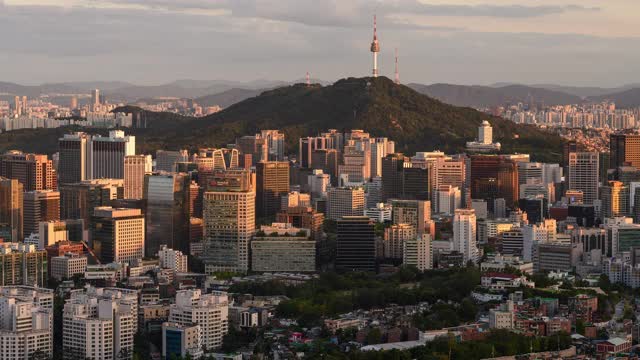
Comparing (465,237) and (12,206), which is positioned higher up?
(12,206)

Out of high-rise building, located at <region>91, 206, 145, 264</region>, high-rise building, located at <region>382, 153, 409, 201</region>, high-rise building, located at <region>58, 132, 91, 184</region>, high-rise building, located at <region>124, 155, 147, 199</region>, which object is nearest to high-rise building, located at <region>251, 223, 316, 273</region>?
high-rise building, located at <region>91, 206, 145, 264</region>

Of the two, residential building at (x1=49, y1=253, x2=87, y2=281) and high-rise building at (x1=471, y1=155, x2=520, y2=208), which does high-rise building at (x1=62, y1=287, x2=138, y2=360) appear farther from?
high-rise building at (x1=471, y1=155, x2=520, y2=208)

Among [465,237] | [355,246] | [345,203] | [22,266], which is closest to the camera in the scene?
[22,266]

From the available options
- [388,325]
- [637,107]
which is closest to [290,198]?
[388,325]

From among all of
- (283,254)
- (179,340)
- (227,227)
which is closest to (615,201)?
(283,254)

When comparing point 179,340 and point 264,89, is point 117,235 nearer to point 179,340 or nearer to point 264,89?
point 179,340

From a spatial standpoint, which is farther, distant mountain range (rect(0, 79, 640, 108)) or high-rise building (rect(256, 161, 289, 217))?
distant mountain range (rect(0, 79, 640, 108))

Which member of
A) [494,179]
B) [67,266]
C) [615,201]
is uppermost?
[494,179]
